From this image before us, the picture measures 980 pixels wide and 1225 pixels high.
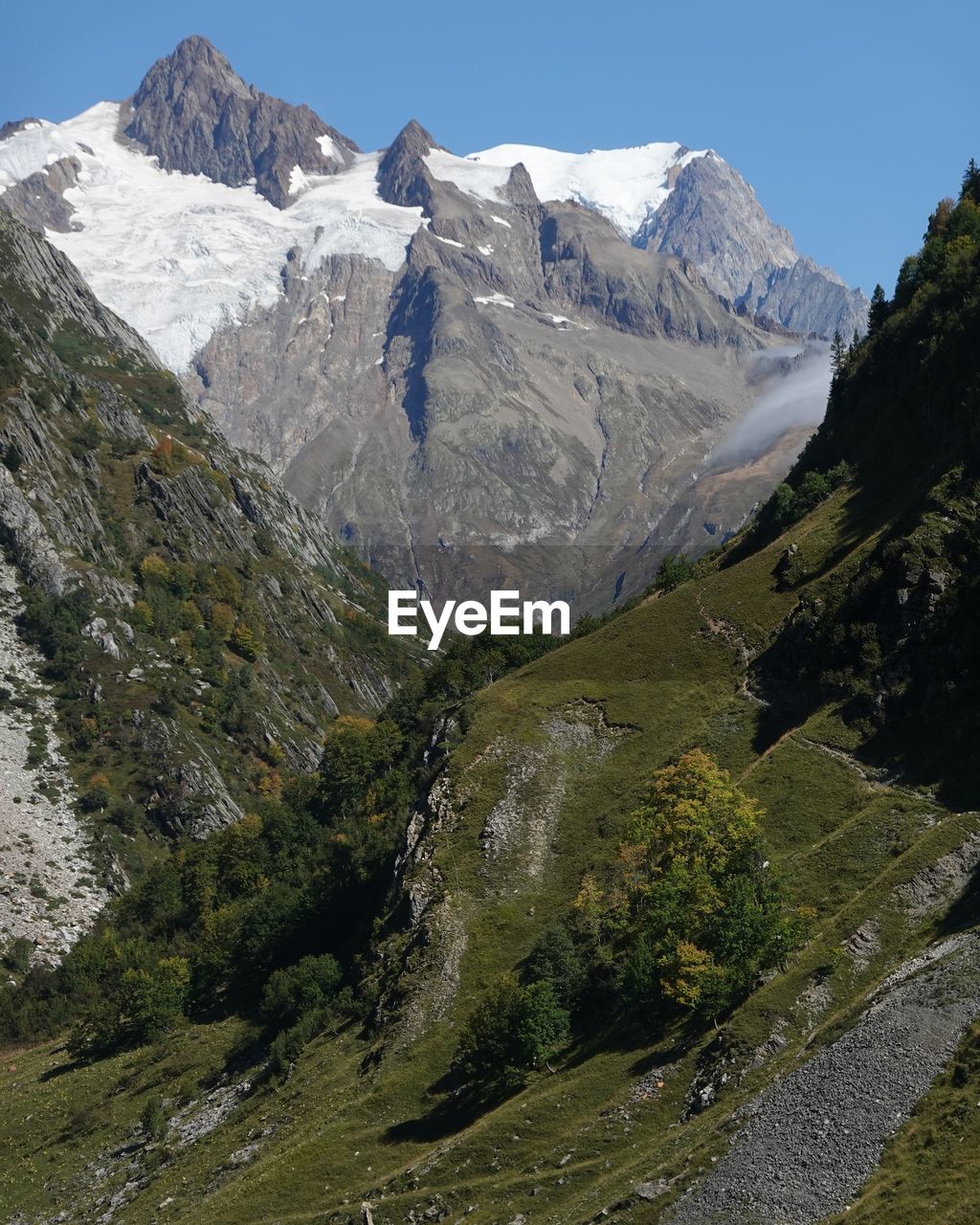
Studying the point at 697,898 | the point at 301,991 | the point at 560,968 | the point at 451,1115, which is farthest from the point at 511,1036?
the point at 301,991

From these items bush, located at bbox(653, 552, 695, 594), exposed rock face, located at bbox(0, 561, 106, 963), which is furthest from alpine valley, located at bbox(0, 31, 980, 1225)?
exposed rock face, located at bbox(0, 561, 106, 963)

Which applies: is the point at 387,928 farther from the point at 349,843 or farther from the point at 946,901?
the point at 946,901

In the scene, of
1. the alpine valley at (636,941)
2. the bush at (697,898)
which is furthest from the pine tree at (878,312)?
the bush at (697,898)

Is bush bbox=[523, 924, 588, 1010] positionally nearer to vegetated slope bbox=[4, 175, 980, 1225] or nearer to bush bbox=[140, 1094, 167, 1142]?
vegetated slope bbox=[4, 175, 980, 1225]

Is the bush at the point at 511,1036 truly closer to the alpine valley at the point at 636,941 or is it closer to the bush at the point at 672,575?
the alpine valley at the point at 636,941

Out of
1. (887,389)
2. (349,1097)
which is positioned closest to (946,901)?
(349,1097)

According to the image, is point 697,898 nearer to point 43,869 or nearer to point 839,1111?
point 839,1111
